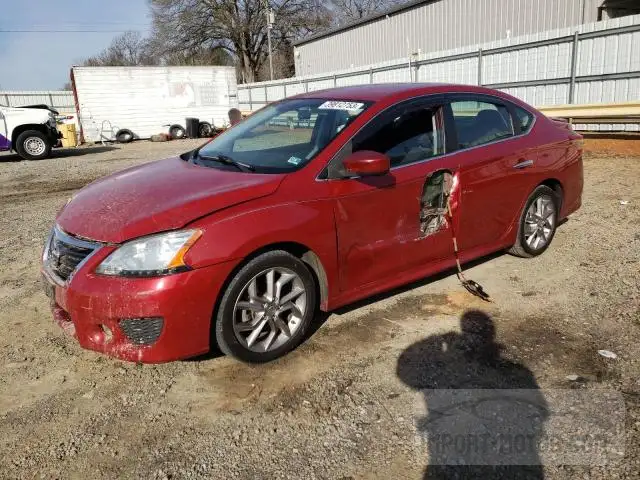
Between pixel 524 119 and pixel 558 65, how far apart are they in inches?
368

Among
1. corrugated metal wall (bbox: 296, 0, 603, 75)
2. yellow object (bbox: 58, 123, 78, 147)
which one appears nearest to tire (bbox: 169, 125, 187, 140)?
yellow object (bbox: 58, 123, 78, 147)

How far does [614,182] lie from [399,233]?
6.02 meters

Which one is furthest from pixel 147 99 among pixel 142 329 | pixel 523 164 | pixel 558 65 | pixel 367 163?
pixel 142 329

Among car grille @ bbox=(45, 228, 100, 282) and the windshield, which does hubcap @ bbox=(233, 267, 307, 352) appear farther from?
car grille @ bbox=(45, 228, 100, 282)

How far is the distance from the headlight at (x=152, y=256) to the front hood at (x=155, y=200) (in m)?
0.05

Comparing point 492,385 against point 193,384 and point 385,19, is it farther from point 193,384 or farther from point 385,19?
point 385,19

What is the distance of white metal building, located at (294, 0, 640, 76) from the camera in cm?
1747

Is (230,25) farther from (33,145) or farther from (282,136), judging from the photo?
(282,136)

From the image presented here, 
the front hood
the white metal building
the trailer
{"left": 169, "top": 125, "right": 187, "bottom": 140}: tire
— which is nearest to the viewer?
the front hood

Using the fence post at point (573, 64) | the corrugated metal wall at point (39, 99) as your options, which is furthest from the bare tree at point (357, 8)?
the fence post at point (573, 64)

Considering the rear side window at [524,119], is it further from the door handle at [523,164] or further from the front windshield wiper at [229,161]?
the front windshield wiper at [229,161]

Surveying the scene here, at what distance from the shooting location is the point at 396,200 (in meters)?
3.59

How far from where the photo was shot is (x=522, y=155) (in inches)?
175

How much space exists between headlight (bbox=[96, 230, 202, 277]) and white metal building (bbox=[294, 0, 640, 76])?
17.6 meters
